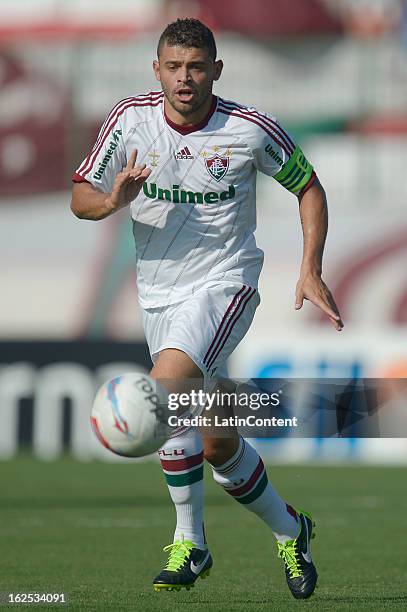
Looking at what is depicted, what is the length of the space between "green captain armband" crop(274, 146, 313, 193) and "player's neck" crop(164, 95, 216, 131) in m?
0.41

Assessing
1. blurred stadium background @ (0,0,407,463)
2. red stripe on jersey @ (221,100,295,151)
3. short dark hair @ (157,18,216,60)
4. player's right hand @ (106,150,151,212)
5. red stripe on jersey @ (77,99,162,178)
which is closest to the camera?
player's right hand @ (106,150,151,212)

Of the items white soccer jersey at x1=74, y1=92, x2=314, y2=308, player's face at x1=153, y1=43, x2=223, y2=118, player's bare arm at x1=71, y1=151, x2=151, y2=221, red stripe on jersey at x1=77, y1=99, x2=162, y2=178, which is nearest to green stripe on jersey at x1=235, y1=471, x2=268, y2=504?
white soccer jersey at x1=74, y1=92, x2=314, y2=308

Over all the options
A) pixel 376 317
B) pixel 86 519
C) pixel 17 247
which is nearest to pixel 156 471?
pixel 86 519

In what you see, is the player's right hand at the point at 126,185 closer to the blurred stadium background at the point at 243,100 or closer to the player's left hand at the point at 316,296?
the player's left hand at the point at 316,296

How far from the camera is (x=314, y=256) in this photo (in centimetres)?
639

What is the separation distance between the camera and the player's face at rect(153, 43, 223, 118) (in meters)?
6.30

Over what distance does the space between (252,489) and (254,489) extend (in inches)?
0.4

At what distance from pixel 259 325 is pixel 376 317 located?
195 cm

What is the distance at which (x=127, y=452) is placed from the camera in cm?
591

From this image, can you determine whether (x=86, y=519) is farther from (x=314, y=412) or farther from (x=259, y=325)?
(x=259, y=325)

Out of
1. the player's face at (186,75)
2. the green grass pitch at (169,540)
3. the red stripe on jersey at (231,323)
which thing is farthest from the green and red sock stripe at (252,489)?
the player's face at (186,75)

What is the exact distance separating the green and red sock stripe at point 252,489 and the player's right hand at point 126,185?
1483 millimetres

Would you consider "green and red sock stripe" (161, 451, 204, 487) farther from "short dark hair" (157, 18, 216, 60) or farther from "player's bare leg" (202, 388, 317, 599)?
"short dark hair" (157, 18, 216, 60)

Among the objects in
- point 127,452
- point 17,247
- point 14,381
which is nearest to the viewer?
point 127,452
